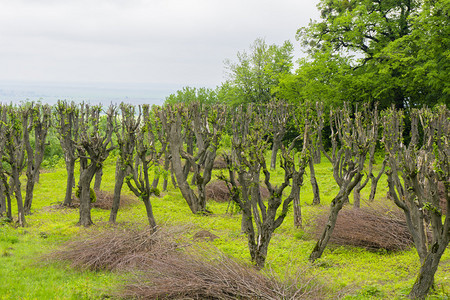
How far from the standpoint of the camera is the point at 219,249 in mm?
12930

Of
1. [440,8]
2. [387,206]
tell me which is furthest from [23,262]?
[440,8]

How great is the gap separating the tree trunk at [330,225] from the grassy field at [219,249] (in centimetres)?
33

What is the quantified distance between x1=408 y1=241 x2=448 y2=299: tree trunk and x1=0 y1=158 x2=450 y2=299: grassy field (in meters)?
0.35

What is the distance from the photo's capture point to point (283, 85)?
1453 inches

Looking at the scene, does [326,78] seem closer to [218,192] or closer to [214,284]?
[218,192]

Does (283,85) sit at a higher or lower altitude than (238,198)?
higher

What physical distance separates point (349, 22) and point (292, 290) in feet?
90.4

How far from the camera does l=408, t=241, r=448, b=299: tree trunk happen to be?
27.8 feet

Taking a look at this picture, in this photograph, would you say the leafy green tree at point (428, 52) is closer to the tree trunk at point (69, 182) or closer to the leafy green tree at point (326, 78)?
the leafy green tree at point (326, 78)

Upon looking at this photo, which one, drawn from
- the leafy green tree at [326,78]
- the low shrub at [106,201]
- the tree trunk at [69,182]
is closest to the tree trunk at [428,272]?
the low shrub at [106,201]

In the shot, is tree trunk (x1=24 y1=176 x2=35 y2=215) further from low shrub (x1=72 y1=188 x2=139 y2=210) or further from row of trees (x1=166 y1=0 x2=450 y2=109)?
row of trees (x1=166 y1=0 x2=450 y2=109)

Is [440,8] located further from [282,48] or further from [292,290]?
[282,48]

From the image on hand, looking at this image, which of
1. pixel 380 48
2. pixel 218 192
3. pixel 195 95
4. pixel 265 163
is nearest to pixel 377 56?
pixel 380 48

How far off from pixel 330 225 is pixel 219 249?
375 centimetres
